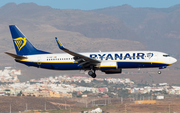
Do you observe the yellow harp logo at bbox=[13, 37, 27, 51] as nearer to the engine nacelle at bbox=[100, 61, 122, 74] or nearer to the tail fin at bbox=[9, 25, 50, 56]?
the tail fin at bbox=[9, 25, 50, 56]

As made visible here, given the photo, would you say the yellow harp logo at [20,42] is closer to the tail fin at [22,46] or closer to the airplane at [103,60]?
the tail fin at [22,46]

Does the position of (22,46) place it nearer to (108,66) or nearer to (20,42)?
(20,42)

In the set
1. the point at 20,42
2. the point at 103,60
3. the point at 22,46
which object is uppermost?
the point at 20,42

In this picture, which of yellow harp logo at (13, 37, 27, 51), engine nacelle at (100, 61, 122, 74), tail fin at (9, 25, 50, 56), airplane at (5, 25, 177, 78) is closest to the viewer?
engine nacelle at (100, 61, 122, 74)

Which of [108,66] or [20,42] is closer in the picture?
[108,66]

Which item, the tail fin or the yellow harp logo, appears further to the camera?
the yellow harp logo

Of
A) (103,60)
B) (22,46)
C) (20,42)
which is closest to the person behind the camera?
(103,60)

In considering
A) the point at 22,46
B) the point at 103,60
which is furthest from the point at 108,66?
the point at 22,46

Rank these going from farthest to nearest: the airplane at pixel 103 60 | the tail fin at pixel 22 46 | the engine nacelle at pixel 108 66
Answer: the tail fin at pixel 22 46, the airplane at pixel 103 60, the engine nacelle at pixel 108 66

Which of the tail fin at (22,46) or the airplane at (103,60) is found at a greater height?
the tail fin at (22,46)

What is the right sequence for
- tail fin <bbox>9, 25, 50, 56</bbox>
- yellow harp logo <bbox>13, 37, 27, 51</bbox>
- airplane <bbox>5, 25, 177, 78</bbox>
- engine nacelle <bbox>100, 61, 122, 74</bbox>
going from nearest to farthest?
engine nacelle <bbox>100, 61, 122, 74</bbox>
airplane <bbox>5, 25, 177, 78</bbox>
tail fin <bbox>9, 25, 50, 56</bbox>
yellow harp logo <bbox>13, 37, 27, 51</bbox>

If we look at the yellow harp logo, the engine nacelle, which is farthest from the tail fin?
the engine nacelle

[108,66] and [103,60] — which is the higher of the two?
[103,60]

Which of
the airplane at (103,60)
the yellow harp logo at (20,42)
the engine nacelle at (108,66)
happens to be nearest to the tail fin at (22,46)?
the yellow harp logo at (20,42)
